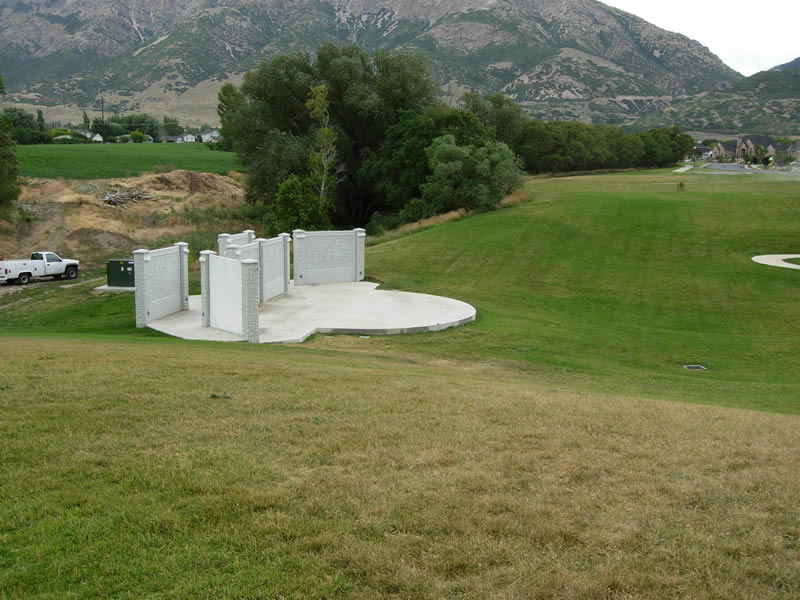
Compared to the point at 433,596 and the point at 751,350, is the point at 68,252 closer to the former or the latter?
the point at 751,350

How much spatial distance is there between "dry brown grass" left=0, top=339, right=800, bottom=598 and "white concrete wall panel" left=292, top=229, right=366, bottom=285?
16.4m

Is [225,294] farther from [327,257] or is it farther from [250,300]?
[327,257]

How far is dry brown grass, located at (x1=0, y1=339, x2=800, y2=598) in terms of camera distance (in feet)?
14.4

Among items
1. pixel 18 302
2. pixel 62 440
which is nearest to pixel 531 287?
pixel 18 302

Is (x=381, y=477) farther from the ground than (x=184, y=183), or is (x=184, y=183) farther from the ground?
(x=184, y=183)

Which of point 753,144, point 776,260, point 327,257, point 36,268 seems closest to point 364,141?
point 36,268

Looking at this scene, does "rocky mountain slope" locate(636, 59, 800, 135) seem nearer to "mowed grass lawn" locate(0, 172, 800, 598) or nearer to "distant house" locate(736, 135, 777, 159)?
"distant house" locate(736, 135, 777, 159)

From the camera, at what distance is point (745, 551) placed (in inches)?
185

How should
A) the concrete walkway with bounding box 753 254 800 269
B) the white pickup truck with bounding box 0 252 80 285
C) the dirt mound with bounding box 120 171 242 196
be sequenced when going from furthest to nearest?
the dirt mound with bounding box 120 171 242 196
the white pickup truck with bounding box 0 252 80 285
the concrete walkway with bounding box 753 254 800 269

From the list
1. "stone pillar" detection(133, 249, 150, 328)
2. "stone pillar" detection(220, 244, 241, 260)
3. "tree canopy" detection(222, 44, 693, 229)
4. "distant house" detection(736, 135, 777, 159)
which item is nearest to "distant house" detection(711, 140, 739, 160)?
"distant house" detection(736, 135, 777, 159)

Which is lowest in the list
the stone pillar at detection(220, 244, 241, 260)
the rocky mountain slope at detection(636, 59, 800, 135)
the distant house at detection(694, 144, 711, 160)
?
the stone pillar at detection(220, 244, 241, 260)

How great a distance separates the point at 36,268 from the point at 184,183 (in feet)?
101

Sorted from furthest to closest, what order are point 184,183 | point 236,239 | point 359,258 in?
point 184,183 < point 359,258 < point 236,239

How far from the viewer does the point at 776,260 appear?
100ft
